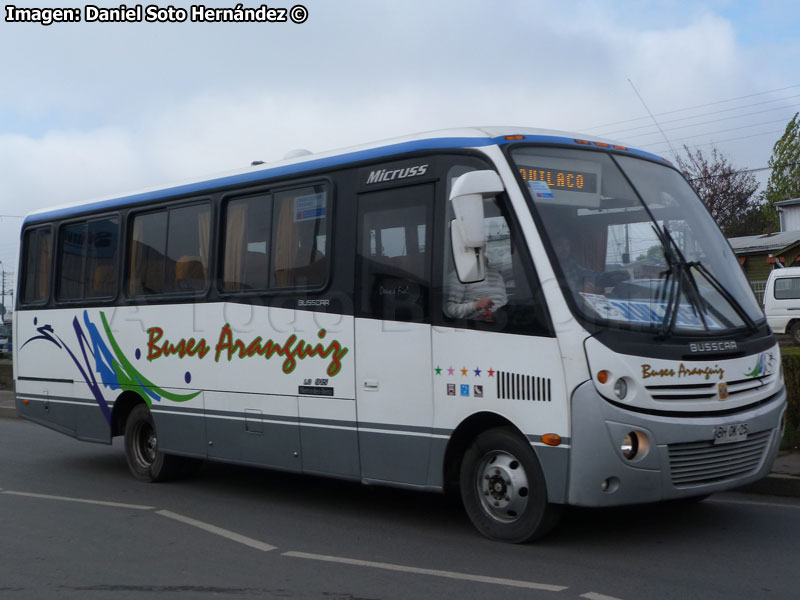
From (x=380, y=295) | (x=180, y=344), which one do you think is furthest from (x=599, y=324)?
(x=180, y=344)

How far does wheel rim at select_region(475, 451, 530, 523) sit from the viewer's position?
6.97m

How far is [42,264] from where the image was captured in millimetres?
12617

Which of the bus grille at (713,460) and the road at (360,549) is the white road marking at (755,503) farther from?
the bus grille at (713,460)

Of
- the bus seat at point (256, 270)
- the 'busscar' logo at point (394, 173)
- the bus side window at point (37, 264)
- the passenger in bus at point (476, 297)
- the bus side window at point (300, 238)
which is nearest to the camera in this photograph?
the passenger in bus at point (476, 297)

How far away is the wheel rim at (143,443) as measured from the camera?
11.1 metres

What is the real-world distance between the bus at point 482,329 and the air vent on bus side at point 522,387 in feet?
0.04

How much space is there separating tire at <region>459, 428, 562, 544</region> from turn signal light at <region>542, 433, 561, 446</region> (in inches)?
7.3

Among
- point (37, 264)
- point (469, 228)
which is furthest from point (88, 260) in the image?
point (469, 228)

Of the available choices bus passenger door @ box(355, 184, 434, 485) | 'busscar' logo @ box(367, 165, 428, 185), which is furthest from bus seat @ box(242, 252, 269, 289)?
'busscar' logo @ box(367, 165, 428, 185)

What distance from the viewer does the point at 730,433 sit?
6887 millimetres

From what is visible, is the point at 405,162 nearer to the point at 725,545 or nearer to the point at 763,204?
the point at 725,545

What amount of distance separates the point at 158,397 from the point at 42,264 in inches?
127

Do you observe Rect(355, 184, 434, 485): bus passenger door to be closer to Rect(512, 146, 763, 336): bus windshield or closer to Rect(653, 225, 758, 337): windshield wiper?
Rect(512, 146, 763, 336): bus windshield

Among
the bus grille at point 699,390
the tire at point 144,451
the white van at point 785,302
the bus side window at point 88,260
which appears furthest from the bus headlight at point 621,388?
the white van at point 785,302
